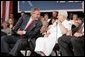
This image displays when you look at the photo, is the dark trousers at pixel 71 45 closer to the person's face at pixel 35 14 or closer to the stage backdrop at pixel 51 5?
the person's face at pixel 35 14

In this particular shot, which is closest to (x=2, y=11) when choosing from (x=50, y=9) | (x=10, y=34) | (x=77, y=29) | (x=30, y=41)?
(x=50, y=9)

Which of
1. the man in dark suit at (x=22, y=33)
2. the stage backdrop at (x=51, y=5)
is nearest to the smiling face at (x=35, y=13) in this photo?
the man in dark suit at (x=22, y=33)

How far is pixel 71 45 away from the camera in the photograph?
6527 mm

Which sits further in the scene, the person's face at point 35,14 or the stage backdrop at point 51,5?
the stage backdrop at point 51,5

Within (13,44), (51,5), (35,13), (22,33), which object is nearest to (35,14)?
(35,13)

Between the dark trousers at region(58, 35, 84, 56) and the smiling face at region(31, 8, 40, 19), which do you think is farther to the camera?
the smiling face at region(31, 8, 40, 19)

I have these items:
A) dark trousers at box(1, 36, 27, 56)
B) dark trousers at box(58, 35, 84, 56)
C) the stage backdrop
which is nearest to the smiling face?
dark trousers at box(1, 36, 27, 56)

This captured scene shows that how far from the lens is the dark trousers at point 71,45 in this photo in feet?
20.5

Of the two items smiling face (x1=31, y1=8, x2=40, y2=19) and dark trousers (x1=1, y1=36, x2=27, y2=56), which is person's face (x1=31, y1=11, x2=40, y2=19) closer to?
smiling face (x1=31, y1=8, x2=40, y2=19)

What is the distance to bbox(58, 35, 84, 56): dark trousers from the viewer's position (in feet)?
20.5

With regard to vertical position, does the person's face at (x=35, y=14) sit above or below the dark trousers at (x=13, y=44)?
above

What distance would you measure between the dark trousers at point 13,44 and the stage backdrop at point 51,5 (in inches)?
114

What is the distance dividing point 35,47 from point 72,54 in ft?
2.68

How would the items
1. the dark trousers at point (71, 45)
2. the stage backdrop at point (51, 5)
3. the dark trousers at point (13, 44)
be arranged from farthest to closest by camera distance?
the stage backdrop at point (51, 5) → the dark trousers at point (13, 44) → the dark trousers at point (71, 45)
